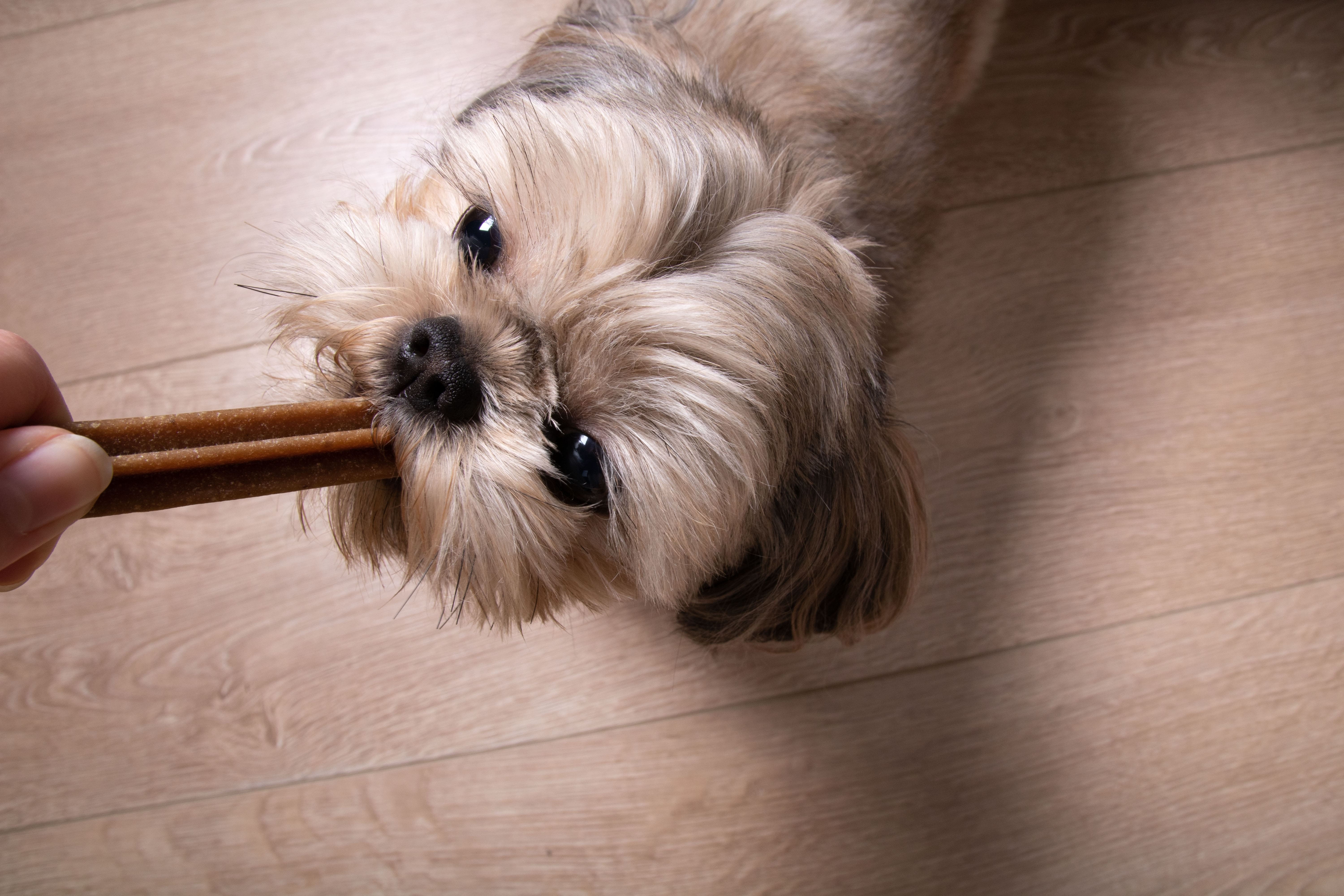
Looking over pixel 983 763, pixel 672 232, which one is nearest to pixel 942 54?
pixel 672 232

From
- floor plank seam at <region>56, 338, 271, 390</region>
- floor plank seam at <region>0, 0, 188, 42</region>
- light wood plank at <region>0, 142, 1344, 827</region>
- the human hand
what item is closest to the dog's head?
the human hand

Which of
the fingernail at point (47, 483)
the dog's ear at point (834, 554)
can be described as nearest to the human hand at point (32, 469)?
the fingernail at point (47, 483)

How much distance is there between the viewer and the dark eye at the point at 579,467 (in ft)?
3.02

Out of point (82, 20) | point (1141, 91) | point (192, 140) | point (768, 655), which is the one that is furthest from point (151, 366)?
point (1141, 91)

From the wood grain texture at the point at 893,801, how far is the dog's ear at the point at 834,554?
1.71 feet

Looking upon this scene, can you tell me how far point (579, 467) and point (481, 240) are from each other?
34 cm

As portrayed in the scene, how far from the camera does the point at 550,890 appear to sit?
1534 millimetres

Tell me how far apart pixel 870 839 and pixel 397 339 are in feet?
4.41

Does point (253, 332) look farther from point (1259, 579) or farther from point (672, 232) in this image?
point (1259, 579)

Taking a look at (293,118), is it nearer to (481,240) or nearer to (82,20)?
(82,20)

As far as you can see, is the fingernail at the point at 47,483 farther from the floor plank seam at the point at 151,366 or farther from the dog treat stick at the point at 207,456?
the floor plank seam at the point at 151,366

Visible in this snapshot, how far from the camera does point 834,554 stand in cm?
105

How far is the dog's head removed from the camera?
855 mm

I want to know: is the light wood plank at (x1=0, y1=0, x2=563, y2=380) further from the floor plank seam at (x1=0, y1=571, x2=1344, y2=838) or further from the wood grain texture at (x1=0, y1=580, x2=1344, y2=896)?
the wood grain texture at (x1=0, y1=580, x2=1344, y2=896)
